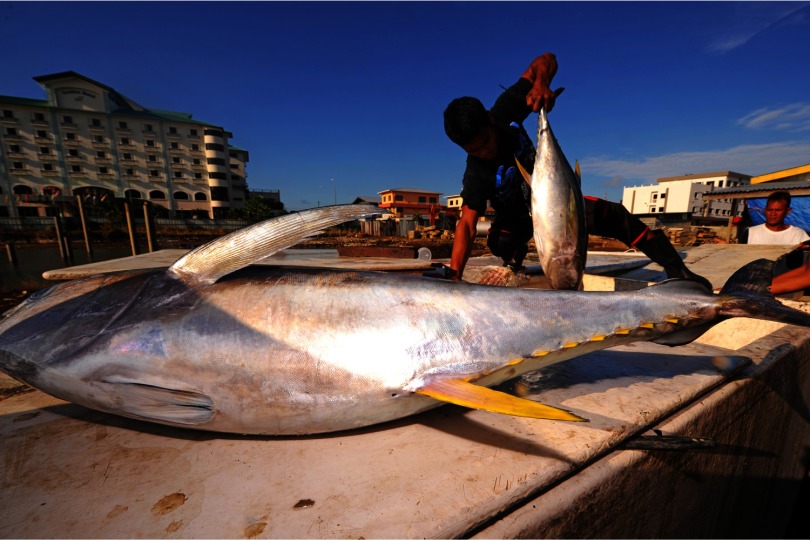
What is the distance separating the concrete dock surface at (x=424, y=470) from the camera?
0.97 metres

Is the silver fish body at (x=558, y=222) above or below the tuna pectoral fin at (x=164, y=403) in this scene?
above

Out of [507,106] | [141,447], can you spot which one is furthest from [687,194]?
[141,447]

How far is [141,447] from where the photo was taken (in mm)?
1297

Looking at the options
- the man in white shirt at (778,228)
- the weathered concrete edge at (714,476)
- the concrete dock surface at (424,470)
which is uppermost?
the man in white shirt at (778,228)

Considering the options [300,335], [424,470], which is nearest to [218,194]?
[300,335]

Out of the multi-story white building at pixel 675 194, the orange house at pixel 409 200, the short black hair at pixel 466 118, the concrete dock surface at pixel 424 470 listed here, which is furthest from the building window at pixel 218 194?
the multi-story white building at pixel 675 194

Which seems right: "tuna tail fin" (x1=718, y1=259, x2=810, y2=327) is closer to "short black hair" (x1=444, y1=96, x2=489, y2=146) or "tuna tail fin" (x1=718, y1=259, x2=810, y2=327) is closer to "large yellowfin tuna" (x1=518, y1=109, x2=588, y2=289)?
"large yellowfin tuna" (x1=518, y1=109, x2=588, y2=289)

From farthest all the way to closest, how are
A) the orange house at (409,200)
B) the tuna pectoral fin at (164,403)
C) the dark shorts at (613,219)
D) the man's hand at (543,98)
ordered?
the orange house at (409,200), the dark shorts at (613,219), the man's hand at (543,98), the tuna pectoral fin at (164,403)

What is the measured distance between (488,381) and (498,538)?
539 millimetres

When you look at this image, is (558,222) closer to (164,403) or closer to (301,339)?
(301,339)

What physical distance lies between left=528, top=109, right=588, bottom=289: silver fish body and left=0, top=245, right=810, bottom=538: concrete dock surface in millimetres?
583

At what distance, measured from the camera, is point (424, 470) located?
115cm

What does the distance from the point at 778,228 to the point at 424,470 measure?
26.5 feet

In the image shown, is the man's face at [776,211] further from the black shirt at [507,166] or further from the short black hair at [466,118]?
the short black hair at [466,118]
